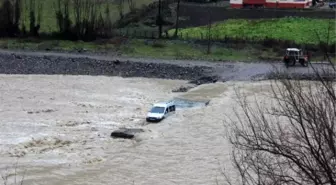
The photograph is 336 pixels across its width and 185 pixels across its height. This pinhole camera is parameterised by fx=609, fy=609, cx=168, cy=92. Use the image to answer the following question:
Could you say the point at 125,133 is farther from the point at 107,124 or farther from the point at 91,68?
the point at 91,68

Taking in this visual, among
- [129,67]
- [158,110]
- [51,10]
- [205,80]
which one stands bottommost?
[205,80]

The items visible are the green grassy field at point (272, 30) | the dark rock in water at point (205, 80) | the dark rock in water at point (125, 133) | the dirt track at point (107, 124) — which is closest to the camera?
the dirt track at point (107, 124)

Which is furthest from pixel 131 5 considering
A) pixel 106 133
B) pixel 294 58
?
pixel 106 133

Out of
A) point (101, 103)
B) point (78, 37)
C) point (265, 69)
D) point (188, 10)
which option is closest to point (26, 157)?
point (101, 103)

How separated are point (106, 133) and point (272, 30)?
36.4 m

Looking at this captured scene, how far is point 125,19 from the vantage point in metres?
63.4

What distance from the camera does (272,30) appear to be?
58031 millimetres

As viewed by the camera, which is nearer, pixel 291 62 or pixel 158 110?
pixel 158 110

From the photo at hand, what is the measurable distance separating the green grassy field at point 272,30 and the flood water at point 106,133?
63.1ft

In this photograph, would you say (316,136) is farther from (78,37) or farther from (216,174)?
(78,37)

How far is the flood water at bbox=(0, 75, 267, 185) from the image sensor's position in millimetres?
19359

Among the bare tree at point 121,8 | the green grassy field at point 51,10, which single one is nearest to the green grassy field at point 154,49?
the green grassy field at point 51,10

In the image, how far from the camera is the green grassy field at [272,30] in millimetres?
54656

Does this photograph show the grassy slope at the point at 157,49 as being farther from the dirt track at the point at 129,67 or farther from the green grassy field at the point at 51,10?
the green grassy field at the point at 51,10
